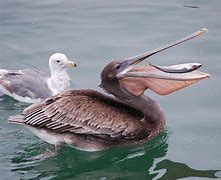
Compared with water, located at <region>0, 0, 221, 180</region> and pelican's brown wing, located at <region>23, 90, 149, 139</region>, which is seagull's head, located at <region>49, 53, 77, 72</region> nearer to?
water, located at <region>0, 0, 221, 180</region>

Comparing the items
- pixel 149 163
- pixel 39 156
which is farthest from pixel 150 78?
pixel 39 156

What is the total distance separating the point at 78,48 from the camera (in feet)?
28.9

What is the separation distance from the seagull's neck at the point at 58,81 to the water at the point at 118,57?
177 millimetres

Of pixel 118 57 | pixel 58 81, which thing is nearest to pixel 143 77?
pixel 58 81

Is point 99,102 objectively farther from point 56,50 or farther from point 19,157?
point 56,50

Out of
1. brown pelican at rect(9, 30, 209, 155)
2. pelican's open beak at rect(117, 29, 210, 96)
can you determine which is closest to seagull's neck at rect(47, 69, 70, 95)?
brown pelican at rect(9, 30, 209, 155)

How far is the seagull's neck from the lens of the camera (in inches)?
302

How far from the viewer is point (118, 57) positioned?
8367 mm

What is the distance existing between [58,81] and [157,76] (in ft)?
5.84

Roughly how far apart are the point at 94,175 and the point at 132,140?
50 centimetres

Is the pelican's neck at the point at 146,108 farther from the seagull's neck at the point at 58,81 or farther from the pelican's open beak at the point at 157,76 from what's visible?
the seagull's neck at the point at 58,81

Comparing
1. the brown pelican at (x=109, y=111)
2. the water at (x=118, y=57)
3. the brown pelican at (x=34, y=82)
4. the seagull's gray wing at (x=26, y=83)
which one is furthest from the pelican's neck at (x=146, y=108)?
the seagull's gray wing at (x=26, y=83)

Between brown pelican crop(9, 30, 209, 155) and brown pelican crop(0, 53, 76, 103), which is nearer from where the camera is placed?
brown pelican crop(9, 30, 209, 155)

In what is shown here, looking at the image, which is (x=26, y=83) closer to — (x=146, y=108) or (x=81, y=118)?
(x=81, y=118)
